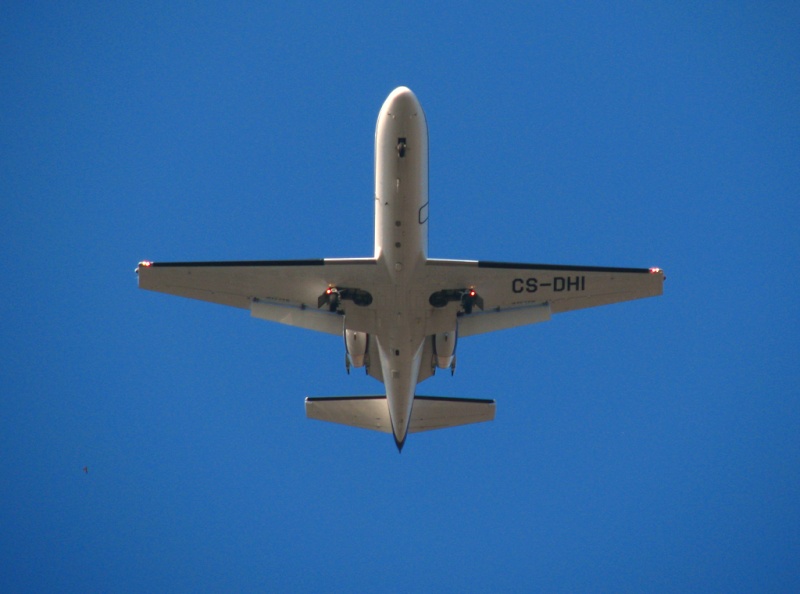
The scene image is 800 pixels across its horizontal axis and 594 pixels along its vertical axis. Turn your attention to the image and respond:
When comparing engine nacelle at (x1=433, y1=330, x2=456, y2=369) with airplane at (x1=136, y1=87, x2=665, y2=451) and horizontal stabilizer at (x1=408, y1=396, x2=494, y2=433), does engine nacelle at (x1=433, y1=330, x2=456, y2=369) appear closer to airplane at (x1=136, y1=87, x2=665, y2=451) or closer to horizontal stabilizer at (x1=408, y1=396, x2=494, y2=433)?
airplane at (x1=136, y1=87, x2=665, y2=451)

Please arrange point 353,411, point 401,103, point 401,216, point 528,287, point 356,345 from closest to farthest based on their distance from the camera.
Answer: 1. point 401,103
2. point 401,216
3. point 528,287
4. point 356,345
5. point 353,411

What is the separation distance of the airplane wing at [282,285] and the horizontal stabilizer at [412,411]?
4227 mm

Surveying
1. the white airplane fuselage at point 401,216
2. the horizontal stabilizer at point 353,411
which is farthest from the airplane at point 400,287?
the horizontal stabilizer at point 353,411

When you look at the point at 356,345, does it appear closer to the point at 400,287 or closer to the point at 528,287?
the point at 400,287

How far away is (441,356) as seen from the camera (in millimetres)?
43250

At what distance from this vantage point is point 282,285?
41.5 m

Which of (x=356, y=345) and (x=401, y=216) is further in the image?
(x=356, y=345)

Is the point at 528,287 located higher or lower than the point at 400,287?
higher

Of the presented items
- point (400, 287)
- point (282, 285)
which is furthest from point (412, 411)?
point (282, 285)

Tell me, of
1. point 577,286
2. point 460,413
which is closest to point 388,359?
point 460,413

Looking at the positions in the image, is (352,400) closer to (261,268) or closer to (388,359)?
(388,359)

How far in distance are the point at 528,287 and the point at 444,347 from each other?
14.0 feet

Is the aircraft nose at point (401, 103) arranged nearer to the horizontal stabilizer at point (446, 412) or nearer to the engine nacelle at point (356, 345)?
the engine nacelle at point (356, 345)

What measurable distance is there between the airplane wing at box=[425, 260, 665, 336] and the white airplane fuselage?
102 centimetres
